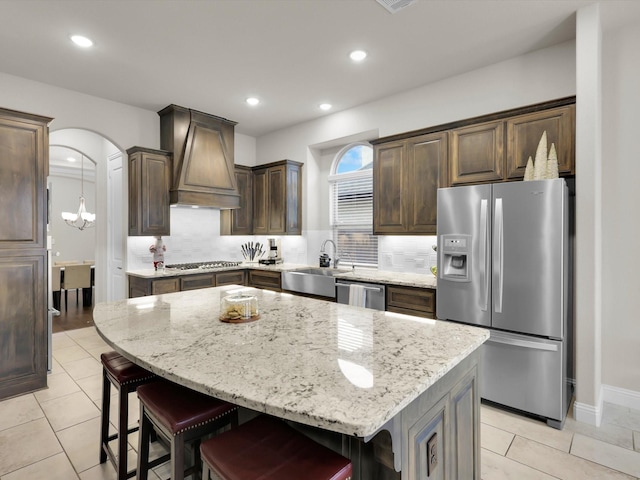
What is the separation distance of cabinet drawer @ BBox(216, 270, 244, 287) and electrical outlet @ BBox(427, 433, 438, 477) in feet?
12.3

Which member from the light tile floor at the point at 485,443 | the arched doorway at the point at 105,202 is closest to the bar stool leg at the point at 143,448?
the light tile floor at the point at 485,443

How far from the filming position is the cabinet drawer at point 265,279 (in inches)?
182

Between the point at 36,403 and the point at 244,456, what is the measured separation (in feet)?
9.29

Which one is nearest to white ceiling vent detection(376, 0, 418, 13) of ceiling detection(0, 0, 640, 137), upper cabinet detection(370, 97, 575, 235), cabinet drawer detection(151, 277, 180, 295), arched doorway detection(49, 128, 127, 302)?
ceiling detection(0, 0, 640, 137)

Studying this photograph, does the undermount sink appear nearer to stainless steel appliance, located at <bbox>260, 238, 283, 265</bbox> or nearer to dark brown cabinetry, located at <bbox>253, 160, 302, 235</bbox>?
stainless steel appliance, located at <bbox>260, 238, 283, 265</bbox>

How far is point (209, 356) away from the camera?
126 centimetres

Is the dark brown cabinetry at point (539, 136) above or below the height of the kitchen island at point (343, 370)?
above

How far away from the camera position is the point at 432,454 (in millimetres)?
1230

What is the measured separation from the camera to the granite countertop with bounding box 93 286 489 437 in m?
0.92

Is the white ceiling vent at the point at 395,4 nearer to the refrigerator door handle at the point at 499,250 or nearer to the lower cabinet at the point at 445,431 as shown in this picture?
the refrigerator door handle at the point at 499,250

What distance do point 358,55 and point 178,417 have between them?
3138 millimetres

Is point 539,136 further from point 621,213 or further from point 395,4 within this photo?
point 395,4

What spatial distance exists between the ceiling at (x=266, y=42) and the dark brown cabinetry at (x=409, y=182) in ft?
2.37

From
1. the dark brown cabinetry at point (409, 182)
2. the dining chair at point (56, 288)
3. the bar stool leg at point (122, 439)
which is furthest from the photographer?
the dining chair at point (56, 288)
